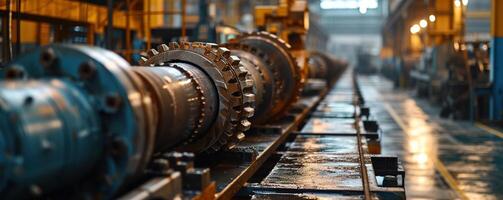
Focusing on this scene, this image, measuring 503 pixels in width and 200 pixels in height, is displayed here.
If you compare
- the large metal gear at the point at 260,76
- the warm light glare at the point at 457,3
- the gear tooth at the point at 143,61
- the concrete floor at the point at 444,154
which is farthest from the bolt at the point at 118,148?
the warm light glare at the point at 457,3

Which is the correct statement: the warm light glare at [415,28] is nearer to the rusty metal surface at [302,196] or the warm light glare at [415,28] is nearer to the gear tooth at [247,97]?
the gear tooth at [247,97]

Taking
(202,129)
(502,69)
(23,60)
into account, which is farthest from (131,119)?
(502,69)

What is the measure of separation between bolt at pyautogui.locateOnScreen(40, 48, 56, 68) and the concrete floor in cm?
456

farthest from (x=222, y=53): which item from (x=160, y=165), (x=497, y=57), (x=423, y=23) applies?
(x=423, y=23)

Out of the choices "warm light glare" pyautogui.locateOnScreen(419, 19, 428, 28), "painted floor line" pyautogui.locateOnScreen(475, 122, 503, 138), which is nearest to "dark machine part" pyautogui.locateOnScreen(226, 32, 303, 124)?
"painted floor line" pyautogui.locateOnScreen(475, 122, 503, 138)

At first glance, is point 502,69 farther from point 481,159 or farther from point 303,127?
point 303,127

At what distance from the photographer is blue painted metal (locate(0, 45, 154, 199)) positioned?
1.90 m

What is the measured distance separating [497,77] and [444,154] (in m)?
4.26

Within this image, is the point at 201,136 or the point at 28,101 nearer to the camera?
the point at 28,101

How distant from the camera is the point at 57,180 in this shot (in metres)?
2.10

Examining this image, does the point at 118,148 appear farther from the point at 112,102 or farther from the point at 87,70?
the point at 87,70

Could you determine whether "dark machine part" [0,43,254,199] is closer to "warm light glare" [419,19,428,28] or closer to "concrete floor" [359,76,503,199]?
"concrete floor" [359,76,503,199]

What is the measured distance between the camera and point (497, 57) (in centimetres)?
1233

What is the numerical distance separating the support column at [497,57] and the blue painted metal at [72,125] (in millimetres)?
11237
